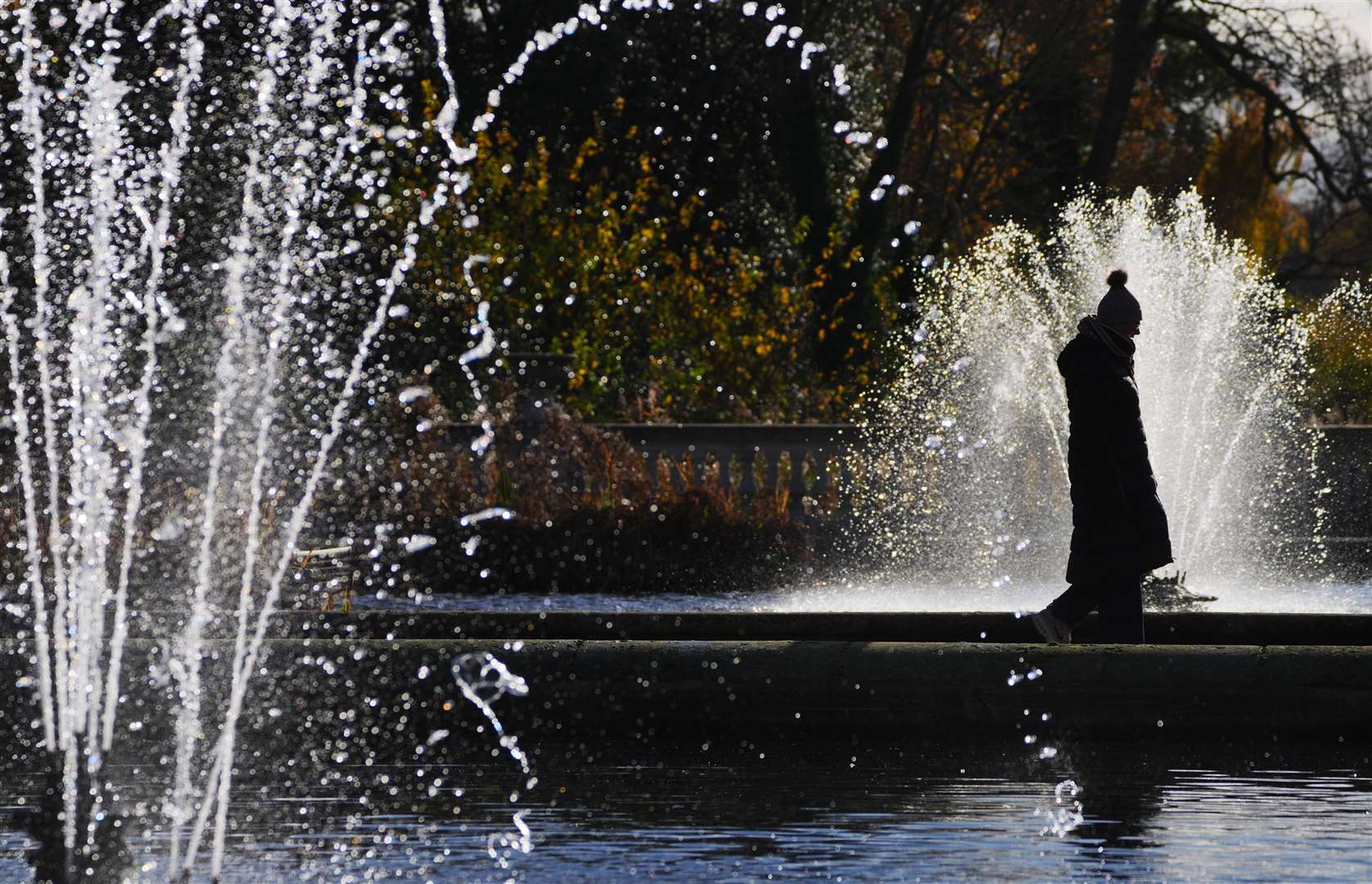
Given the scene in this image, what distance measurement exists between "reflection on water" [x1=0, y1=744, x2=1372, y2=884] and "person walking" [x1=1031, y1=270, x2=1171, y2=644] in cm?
102

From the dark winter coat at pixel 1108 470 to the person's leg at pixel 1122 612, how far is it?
7 centimetres

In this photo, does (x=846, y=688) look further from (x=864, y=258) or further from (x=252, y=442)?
(x=864, y=258)

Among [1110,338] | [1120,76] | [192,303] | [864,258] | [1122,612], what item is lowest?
[1122,612]

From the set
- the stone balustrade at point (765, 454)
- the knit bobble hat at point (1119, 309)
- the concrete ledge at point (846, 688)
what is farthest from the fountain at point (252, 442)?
the knit bobble hat at point (1119, 309)

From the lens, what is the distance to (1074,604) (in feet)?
26.5

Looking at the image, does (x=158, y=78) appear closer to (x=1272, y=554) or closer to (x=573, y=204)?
(x=573, y=204)

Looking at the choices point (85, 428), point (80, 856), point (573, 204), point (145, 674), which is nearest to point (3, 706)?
point (145, 674)

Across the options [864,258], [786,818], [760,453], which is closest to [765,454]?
[760,453]

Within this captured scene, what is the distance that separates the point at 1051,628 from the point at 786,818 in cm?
221

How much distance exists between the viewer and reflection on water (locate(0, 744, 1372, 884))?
18.0 feet

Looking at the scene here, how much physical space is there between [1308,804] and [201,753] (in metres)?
3.69

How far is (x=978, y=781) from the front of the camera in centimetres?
673

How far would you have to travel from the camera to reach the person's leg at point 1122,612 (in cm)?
793

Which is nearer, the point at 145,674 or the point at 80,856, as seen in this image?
the point at 80,856
